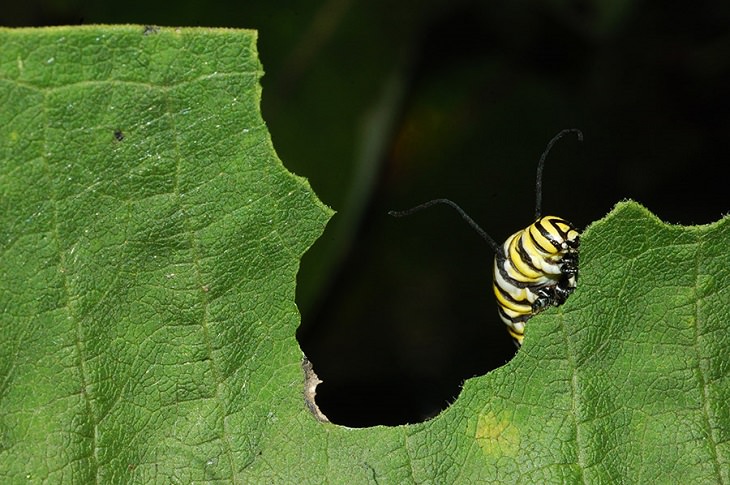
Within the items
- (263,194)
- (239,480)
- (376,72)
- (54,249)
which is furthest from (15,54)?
(376,72)

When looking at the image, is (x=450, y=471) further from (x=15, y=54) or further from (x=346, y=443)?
(x=15, y=54)

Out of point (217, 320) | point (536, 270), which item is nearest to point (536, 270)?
point (536, 270)

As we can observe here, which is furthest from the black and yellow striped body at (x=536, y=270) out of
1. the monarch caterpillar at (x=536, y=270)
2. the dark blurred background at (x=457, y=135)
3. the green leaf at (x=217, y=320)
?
the dark blurred background at (x=457, y=135)

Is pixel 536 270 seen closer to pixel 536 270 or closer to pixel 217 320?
pixel 536 270

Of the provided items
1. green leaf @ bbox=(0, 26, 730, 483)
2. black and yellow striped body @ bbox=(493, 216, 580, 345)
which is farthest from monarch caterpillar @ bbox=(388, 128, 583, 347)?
green leaf @ bbox=(0, 26, 730, 483)

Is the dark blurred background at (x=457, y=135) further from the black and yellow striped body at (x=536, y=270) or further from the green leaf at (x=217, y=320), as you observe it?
the green leaf at (x=217, y=320)

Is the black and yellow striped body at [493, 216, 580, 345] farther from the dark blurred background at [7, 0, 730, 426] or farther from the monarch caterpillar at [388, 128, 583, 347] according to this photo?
the dark blurred background at [7, 0, 730, 426]
